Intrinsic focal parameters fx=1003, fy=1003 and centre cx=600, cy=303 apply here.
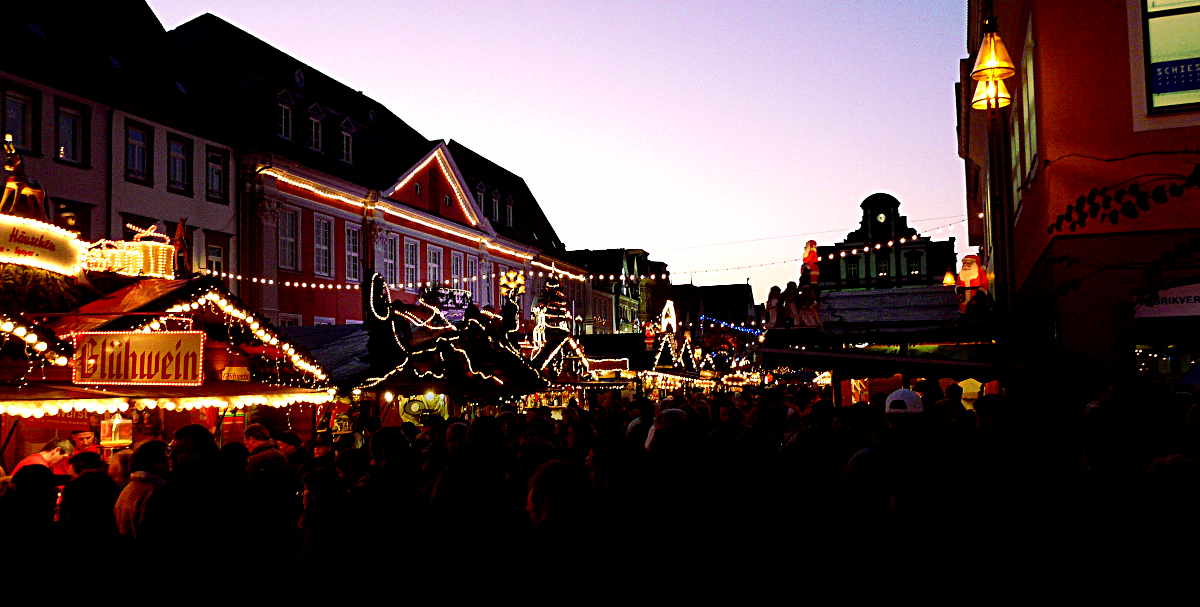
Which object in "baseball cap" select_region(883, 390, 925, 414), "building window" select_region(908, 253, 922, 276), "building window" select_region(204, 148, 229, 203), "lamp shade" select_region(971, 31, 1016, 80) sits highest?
"building window" select_region(908, 253, 922, 276)

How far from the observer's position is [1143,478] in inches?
185

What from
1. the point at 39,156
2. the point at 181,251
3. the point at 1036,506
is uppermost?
the point at 39,156

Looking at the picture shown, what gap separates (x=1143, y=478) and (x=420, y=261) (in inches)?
1253

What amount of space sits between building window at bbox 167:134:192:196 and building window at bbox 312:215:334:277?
479cm

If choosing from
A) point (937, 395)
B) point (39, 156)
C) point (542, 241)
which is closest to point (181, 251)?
point (39, 156)

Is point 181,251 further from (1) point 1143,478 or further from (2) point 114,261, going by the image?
(1) point 1143,478

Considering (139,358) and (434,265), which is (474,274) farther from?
(139,358)

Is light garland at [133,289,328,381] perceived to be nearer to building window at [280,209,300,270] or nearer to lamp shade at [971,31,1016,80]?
lamp shade at [971,31,1016,80]

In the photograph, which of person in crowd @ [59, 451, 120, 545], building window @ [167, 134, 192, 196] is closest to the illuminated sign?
person in crowd @ [59, 451, 120, 545]

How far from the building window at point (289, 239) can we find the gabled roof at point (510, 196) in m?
12.1

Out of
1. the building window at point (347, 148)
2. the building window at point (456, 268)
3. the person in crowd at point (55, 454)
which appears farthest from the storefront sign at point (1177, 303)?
the building window at point (456, 268)

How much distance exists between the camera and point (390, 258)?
33406 millimetres

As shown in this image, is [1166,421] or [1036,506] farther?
[1166,421]

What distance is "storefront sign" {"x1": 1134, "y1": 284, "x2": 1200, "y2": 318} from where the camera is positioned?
388 inches
